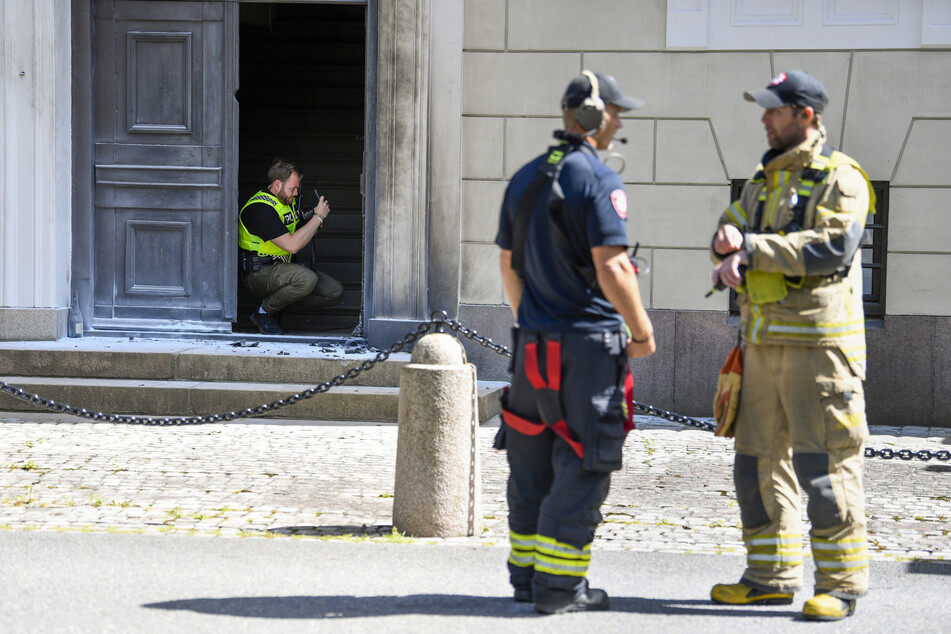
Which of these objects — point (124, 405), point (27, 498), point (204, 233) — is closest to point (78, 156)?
point (204, 233)

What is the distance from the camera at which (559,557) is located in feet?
→ 14.2

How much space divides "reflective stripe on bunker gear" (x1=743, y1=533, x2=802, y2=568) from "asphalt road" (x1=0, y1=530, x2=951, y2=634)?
7.6 inches

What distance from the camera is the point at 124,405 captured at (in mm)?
9250

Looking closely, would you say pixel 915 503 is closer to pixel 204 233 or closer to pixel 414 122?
pixel 414 122

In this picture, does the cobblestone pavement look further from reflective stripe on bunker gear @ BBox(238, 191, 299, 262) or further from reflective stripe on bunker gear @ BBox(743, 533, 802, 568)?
reflective stripe on bunker gear @ BBox(238, 191, 299, 262)

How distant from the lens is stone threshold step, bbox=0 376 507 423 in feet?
30.1

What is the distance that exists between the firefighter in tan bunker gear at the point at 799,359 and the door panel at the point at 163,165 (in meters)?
6.92

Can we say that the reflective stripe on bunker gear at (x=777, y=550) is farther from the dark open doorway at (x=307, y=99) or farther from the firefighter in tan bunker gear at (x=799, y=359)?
the dark open doorway at (x=307, y=99)

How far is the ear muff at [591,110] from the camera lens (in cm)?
438

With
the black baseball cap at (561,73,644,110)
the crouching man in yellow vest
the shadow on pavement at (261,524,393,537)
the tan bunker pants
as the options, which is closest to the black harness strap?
the black baseball cap at (561,73,644,110)


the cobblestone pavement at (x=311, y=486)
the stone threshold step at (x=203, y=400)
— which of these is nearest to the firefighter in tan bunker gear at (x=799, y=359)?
the cobblestone pavement at (x=311, y=486)

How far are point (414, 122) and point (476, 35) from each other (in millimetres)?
907

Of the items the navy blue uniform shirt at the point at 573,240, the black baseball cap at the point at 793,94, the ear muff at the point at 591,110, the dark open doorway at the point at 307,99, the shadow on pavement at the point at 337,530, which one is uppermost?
the dark open doorway at the point at 307,99

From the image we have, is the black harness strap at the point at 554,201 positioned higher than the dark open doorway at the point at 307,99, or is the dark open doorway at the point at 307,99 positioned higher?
the dark open doorway at the point at 307,99
